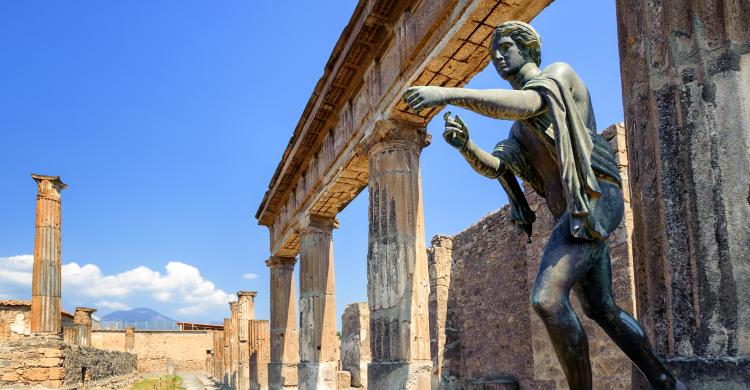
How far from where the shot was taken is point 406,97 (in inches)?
110

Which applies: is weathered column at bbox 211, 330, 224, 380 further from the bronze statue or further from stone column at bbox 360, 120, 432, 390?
the bronze statue

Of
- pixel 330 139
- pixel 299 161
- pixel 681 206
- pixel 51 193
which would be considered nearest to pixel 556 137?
pixel 681 206

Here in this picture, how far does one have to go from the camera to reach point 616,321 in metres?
2.74

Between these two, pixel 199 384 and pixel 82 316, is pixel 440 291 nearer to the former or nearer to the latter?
pixel 199 384

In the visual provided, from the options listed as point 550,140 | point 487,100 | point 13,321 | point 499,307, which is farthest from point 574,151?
point 13,321

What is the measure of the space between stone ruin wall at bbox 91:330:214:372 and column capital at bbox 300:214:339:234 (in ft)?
136

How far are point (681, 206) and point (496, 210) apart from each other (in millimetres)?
11067

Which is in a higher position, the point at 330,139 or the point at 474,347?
the point at 330,139

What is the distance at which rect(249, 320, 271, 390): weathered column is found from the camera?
69.7 feet

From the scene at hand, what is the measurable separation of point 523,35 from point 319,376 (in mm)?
10304

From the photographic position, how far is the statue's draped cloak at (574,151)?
8.76ft

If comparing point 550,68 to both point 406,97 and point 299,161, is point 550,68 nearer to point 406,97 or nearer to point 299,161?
point 406,97

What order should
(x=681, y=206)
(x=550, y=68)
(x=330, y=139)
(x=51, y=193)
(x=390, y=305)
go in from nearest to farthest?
1. (x=681, y=206)
2. (x=550, y=68)
3. (x=390, y=305)
4. (x=330, y=139)
5. (x=51, y=193)

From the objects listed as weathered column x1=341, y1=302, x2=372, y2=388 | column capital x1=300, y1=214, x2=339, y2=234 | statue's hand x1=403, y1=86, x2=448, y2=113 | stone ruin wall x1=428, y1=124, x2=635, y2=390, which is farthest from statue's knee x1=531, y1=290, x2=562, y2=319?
weathered column x1=341, y1=302, x2=372, y2=388
